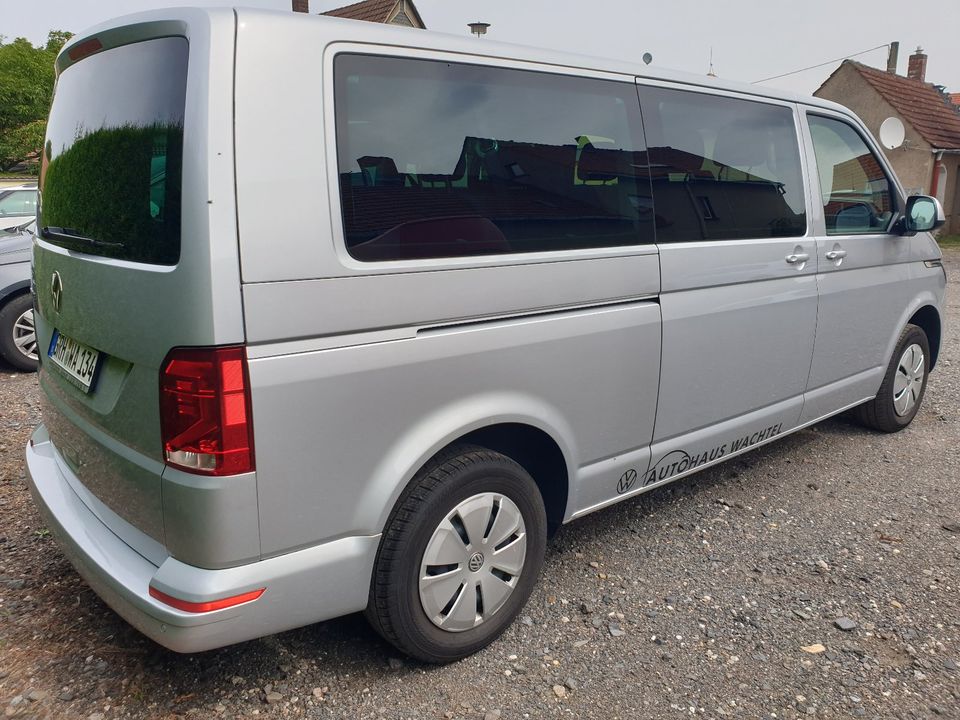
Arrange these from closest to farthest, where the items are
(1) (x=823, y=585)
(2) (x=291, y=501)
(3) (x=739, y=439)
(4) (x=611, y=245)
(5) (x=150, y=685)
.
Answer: (2) (x=291, y=501), (5) (x=150, y=685), (4) (x=611, y=245), (1) (x=823, y=585), (3) (x=739, y=439)

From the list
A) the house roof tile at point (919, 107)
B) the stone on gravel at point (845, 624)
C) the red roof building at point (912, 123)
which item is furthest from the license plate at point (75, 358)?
the house roof tile at point (919, 107)

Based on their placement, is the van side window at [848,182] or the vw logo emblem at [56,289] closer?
the vw logo emblem at [56,289]

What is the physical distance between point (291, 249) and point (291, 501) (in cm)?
67

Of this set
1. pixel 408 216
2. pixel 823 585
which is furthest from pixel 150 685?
pixel 823 585

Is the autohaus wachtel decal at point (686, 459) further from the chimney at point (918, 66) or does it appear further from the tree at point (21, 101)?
the tree at point (21, 101)

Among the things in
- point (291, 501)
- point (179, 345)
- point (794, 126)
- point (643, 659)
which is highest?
point (794, 126)

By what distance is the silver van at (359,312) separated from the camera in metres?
1.98

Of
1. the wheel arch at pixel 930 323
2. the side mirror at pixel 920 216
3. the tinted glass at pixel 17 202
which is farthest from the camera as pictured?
the tinted glass at pixel 17 202

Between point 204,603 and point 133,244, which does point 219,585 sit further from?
point 133,244

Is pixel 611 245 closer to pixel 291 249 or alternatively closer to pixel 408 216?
pixel 408 216

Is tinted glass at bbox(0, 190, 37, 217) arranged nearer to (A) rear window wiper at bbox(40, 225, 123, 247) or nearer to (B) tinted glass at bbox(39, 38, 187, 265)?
(A) rear window wiper at bbox(40, 225, 123, 247)

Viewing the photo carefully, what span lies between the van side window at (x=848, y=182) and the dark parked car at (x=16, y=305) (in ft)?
19.2

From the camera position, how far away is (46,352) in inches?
108

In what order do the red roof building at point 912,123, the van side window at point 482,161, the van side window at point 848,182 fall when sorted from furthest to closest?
the red roof building at point 912,123
the van side window at point 848,182
the van side window at point 482,161
